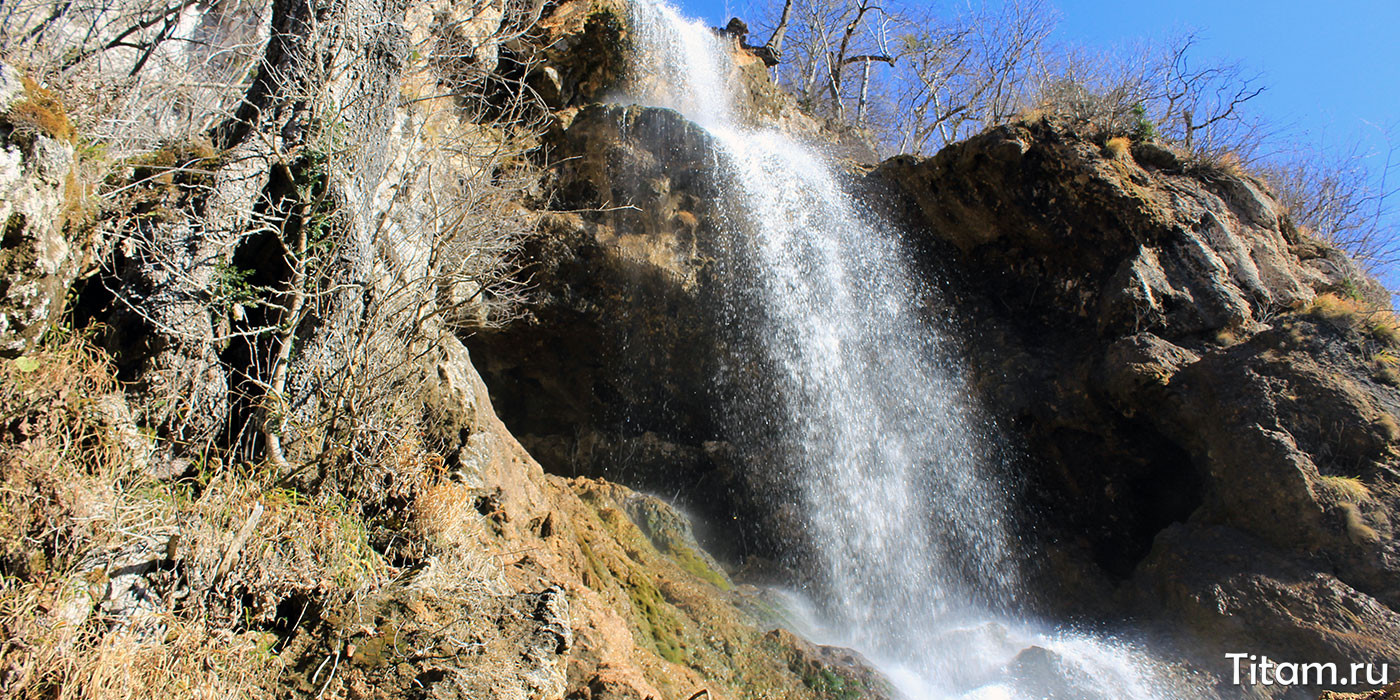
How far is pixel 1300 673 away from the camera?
5.61 meters

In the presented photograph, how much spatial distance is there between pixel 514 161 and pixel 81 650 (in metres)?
6.61

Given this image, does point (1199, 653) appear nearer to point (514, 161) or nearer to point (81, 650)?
point (81, 650)

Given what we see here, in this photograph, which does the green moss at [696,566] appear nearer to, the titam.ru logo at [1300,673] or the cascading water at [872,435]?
the cascading water at [872,435]

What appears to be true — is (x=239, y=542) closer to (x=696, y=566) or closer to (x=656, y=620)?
(x=656, y=620)

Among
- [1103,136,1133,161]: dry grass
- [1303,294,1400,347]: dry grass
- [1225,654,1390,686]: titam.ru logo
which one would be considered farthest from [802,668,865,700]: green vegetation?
[1103,136,1133,161]: dry grass

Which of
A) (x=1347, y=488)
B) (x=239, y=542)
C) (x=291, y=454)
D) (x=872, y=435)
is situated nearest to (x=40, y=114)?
(x=291, y=454)

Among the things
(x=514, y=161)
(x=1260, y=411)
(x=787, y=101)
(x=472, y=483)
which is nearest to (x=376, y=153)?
(x=472, y=483)

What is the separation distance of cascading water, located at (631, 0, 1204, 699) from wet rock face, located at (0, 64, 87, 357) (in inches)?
255

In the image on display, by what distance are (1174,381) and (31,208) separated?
355 inches

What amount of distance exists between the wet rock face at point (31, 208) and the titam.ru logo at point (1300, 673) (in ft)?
→ 27.4

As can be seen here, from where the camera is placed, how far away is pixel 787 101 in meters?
14.2

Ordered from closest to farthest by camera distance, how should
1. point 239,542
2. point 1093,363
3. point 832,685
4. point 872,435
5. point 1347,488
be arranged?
point 239,542, point 832,685, point 1347,488, point 1093,363, point 872,435

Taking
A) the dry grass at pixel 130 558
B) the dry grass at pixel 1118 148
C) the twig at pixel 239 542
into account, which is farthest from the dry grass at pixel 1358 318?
the twig at pixel 239 542

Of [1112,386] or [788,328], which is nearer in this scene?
[1112,386]
